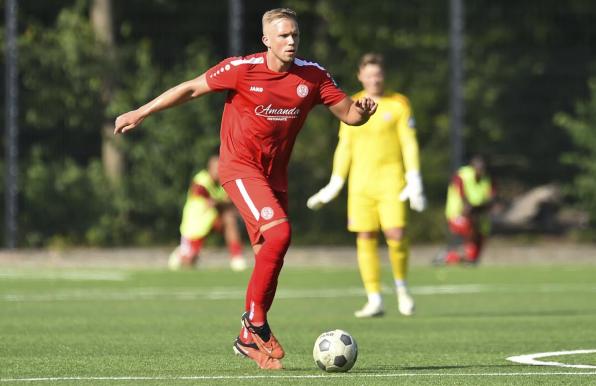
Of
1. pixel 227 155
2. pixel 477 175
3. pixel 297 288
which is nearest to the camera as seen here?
pixel 227 155

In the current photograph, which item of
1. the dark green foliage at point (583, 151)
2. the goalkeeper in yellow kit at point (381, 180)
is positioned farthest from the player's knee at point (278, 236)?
the dark green foliage at point (583, 151)

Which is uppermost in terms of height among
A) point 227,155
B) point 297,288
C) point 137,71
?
point 137,71

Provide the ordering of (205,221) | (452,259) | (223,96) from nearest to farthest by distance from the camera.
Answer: (205,221) → (452,259) → (223,96)

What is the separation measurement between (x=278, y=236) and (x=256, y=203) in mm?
277

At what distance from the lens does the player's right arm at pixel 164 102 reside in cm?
934

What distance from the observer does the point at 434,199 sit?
29.0 meters

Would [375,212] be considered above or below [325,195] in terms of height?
below

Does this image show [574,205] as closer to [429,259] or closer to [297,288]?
[429,259]

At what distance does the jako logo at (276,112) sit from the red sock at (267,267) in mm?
660

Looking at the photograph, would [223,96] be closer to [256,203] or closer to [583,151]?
[583,151]

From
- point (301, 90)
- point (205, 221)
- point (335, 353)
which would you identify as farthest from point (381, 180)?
point (205, 221)

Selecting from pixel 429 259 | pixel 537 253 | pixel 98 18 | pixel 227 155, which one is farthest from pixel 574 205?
pixel 227 155

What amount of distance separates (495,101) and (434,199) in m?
2.78

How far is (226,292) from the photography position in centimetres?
1831
